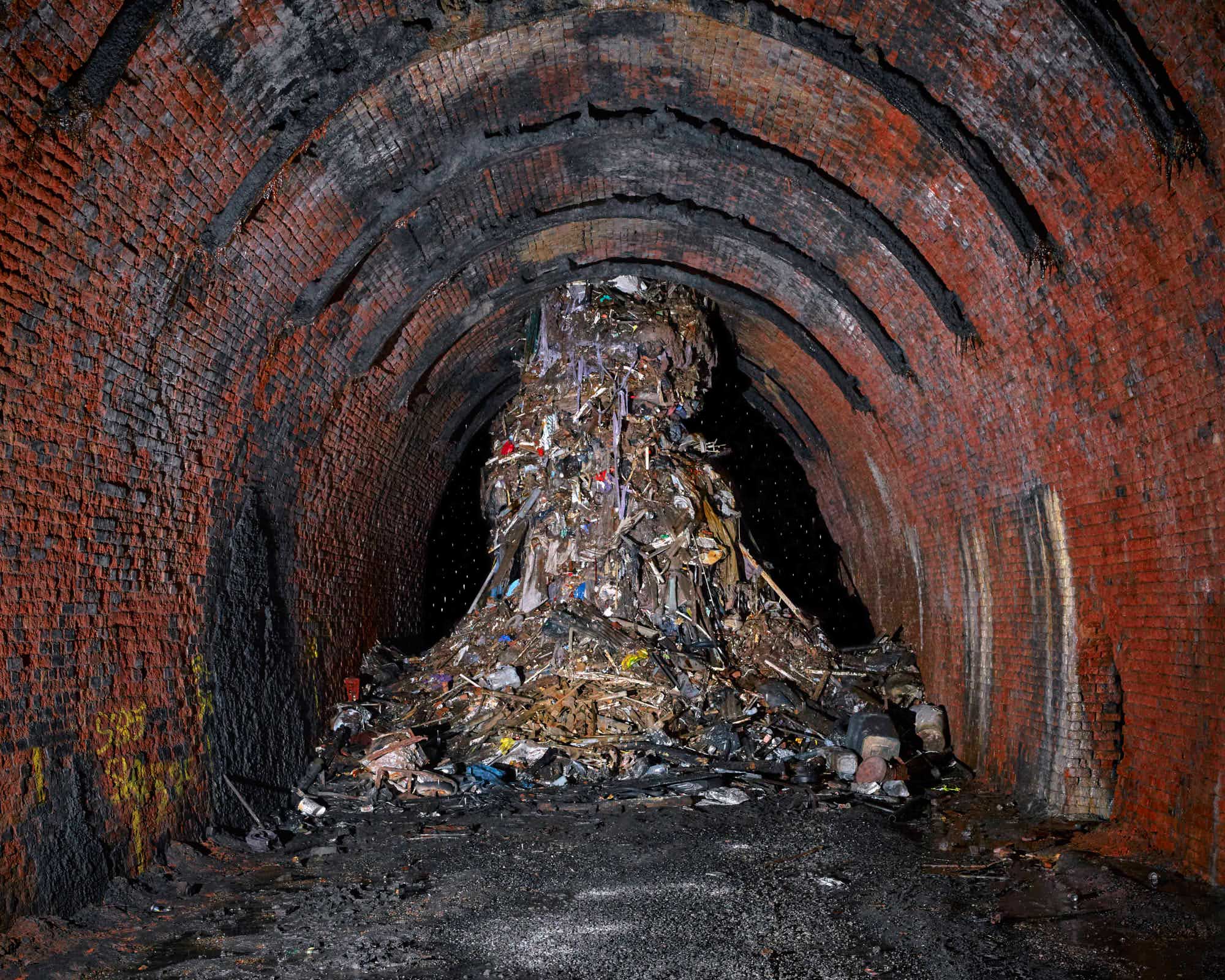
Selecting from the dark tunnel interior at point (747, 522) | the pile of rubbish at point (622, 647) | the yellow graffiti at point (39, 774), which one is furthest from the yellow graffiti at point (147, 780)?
the dark tunnel interior at point (747, 522)

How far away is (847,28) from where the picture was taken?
22.4 feet

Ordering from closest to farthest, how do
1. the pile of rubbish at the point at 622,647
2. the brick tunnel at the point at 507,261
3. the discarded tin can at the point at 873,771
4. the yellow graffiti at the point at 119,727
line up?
the brick tunnel at the point at 507,261
the yellow graffiti at the point at 119,727
the discarded tin can at the point at 873,771
the pile of rubbish at the point at 622,647

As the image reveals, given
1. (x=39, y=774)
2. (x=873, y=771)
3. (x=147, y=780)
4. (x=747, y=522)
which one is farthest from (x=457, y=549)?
(x=39, y=774)

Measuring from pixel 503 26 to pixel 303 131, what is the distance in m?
1.53

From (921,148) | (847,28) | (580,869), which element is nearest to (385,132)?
(847,28)

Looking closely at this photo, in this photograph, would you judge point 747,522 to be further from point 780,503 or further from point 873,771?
point 873,771

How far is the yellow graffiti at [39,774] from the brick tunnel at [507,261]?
18 millimetres

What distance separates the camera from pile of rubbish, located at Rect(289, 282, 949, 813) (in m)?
9.73

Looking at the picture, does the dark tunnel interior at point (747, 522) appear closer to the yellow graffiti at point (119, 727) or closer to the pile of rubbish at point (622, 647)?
the pile of rubbish at point (622, 647)

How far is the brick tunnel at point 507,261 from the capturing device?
5680mm

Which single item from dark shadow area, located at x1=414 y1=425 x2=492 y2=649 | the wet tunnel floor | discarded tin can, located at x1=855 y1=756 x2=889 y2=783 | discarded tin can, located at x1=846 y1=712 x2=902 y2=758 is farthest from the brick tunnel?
dark shadow area, located at x1=414 y1=425 x2=492 y2=649

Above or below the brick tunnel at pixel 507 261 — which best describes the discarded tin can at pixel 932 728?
below

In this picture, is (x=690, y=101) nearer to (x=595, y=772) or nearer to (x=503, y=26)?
(x=503, y=26)

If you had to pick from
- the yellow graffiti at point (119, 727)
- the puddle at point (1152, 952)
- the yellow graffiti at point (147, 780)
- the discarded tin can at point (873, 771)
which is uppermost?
the yellow graffiti at point (119, 727)
